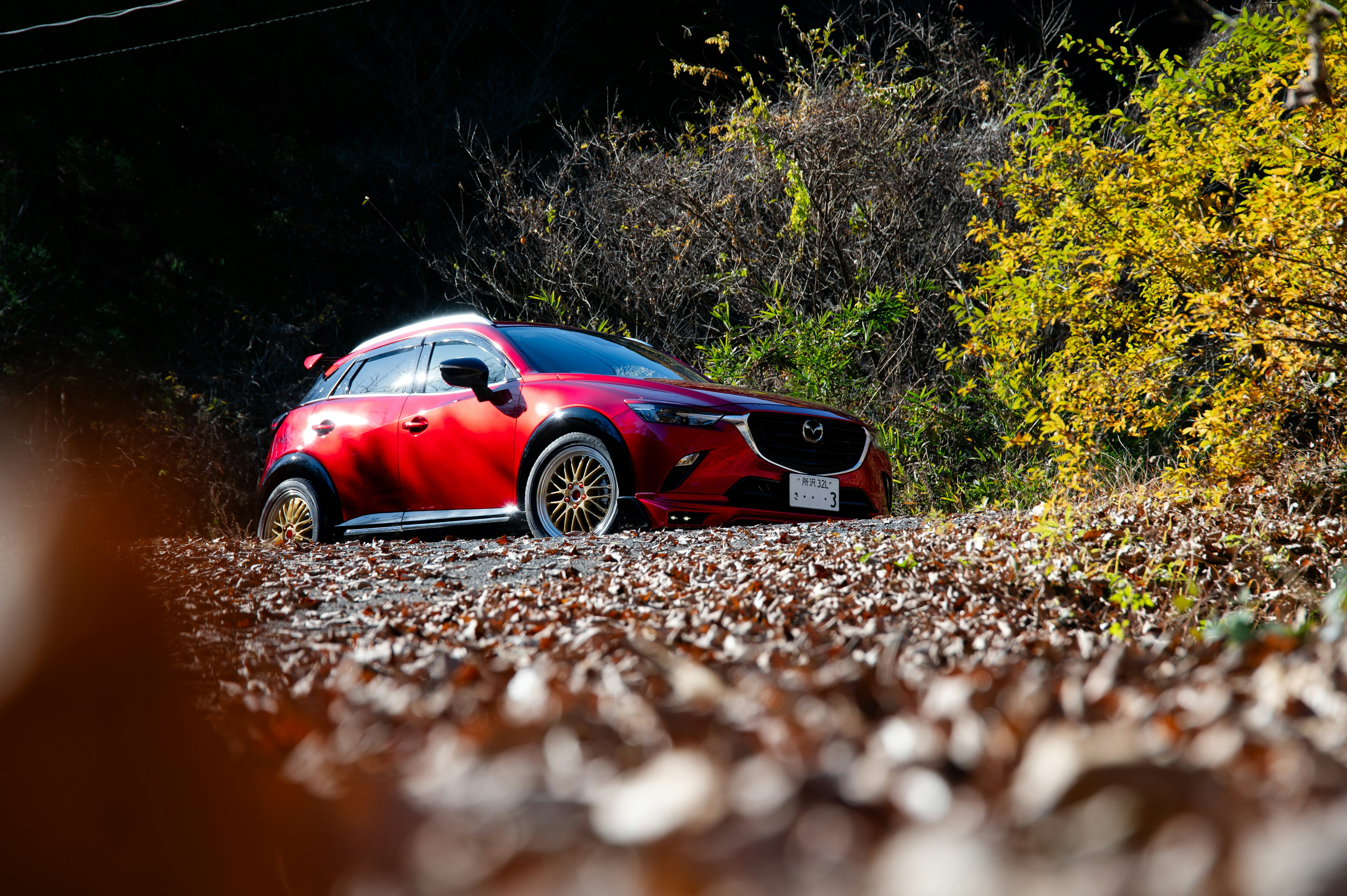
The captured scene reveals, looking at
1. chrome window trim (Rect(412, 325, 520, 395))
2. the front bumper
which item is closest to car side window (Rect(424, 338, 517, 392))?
chrome window trim (Rect(412, 325, 520, 395))

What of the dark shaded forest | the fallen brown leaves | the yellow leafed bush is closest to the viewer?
the fallen brown leaves

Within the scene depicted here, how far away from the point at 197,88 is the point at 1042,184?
14095 mm

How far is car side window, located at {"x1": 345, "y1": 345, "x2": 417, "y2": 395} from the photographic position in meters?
7.27

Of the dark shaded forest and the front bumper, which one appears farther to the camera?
the dark shaded forest

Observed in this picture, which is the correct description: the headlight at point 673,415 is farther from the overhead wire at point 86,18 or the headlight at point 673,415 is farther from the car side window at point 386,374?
the overhead wire at point 86,18

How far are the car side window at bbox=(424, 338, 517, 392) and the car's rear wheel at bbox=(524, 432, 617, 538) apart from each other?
30.5 inches

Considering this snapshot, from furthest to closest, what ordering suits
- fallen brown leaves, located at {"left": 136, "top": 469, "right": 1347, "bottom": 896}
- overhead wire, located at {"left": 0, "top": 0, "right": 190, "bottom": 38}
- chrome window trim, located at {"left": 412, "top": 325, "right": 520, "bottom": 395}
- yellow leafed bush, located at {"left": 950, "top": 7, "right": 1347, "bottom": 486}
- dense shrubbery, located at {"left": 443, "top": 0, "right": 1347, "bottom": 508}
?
overhead wire, located at {"left": 0, "top": 0, "right": 190, "bottom": 38} < chrome window trim, located at {"left": 412, "top": 325, "right": 520, "bottom": 395} < dense shrubbery, located at {"left": 443, "top": 0, "right": 1347, "bottom": 508} < yellow leafed bush, located at {"left": 950, "top": 7, "right": 1347, "bottom": 486} < fallen brown leaves, located at {"left": 136, "top": 469, "right": 1347, "bottom": 896}

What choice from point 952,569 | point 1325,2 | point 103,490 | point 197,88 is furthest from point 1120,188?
point 197,88

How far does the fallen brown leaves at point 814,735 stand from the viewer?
→ 0.96 meters

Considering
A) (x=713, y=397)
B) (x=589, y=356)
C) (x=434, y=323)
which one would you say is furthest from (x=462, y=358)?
(x=713, y=397)

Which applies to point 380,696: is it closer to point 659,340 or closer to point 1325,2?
point 1325,2

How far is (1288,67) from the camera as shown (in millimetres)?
4738

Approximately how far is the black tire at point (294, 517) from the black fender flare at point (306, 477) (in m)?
0.03

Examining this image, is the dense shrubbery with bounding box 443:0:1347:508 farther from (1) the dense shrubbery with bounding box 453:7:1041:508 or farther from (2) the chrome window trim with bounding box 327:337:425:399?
(2) the chrome window trim with bounding box 327:337:425:399
